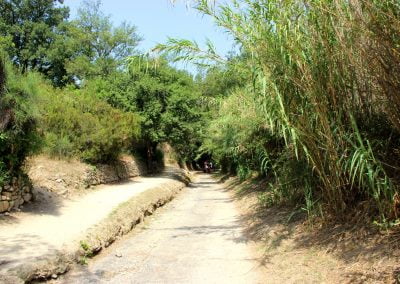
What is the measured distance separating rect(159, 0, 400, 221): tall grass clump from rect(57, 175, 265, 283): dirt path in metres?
1.92

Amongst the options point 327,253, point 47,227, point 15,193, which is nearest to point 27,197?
point 15,193

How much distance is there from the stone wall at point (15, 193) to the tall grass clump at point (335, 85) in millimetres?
5860

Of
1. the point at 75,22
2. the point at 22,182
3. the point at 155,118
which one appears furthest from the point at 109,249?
the point at 75,22

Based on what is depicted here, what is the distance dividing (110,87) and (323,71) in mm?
19738

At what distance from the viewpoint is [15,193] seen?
9.41 meters

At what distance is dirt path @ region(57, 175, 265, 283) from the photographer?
6055 mm

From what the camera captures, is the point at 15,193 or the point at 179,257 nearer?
the point at 179,257

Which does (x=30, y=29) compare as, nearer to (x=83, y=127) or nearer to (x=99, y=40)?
(x=99, y=40)

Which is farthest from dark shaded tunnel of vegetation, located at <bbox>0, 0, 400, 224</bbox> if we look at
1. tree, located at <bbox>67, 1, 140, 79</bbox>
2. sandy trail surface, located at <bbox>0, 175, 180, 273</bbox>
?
tree, located at <bbox>67, 1, 140, 79</bbox>

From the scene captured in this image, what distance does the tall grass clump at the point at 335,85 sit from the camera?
16.4ft

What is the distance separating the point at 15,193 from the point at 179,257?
14.8 feet

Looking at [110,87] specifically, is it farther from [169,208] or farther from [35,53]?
[35,53]

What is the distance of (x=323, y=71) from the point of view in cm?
596

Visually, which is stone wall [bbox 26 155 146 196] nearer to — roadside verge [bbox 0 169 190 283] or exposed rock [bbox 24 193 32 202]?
exposed rock [bbox 24 193 32 202]
